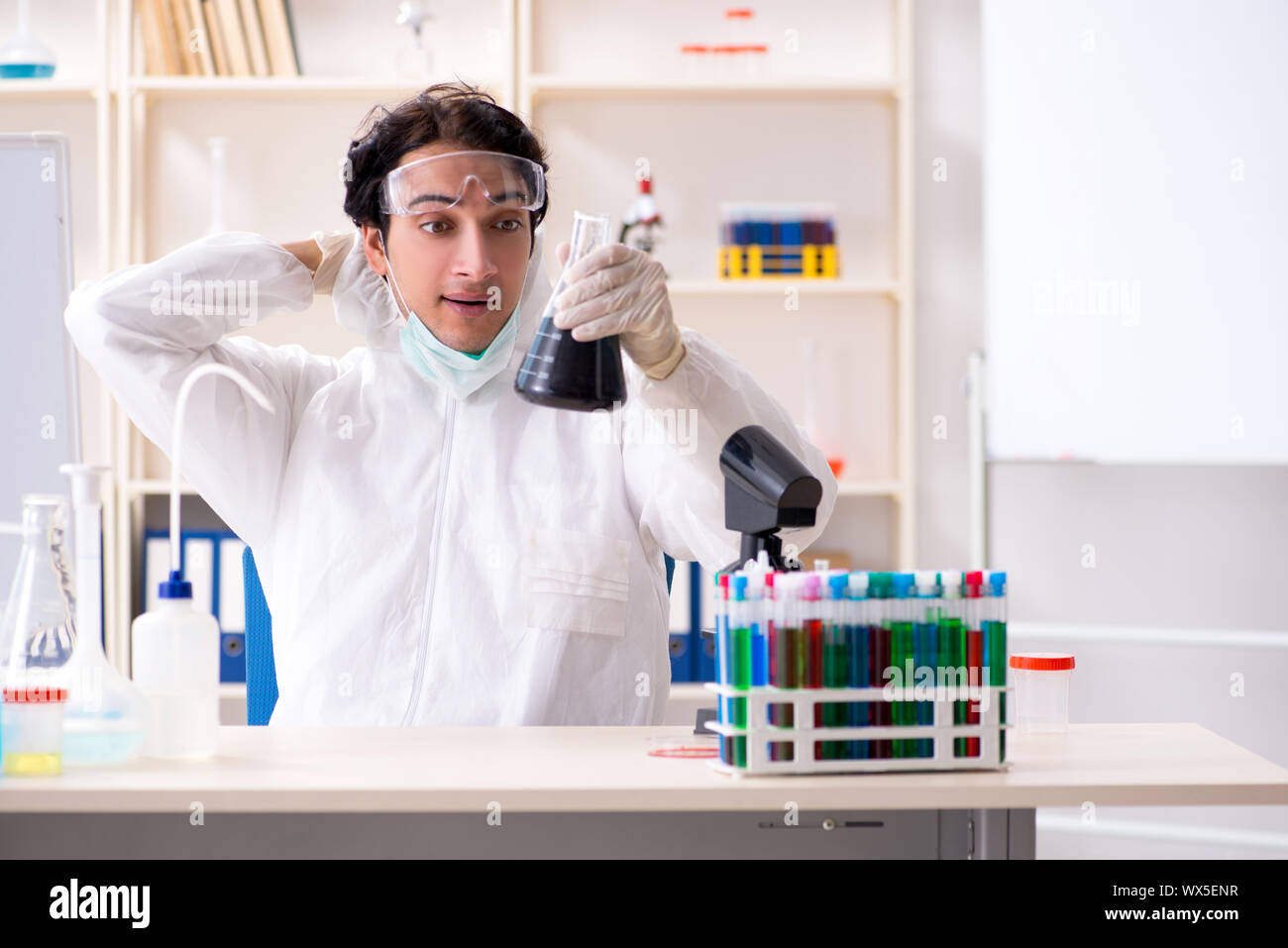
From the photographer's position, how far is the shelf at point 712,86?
301cm

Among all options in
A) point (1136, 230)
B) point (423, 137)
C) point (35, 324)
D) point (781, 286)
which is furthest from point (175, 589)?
point (1136, 230)

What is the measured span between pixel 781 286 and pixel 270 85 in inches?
49.4

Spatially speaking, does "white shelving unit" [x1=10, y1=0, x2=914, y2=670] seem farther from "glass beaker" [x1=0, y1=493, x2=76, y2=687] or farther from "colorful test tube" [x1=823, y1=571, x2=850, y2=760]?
"colorful test tube" [x1=823, y1=571, x2=850, y2=760]

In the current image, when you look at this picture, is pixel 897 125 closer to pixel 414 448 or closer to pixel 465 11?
pixel 465 11

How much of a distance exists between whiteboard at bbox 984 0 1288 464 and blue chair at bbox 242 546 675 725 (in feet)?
5.64

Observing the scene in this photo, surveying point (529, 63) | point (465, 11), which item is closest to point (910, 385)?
point (529, 63)

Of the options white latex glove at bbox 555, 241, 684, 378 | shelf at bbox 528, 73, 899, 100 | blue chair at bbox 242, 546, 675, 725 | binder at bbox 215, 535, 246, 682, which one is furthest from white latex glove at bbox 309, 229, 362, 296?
shelf at bbox 528, 73, 899, 100

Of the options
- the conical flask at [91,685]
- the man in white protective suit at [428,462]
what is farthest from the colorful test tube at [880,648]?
the conical flask at [91,685]

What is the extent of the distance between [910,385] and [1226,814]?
1.25 meters

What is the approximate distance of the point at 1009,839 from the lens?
107 cm

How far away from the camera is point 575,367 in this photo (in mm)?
1238

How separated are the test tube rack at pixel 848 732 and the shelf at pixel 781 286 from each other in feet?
6.67

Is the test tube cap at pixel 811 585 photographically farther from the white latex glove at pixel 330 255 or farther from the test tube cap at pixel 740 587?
the white latex glove at pixel 330 255
